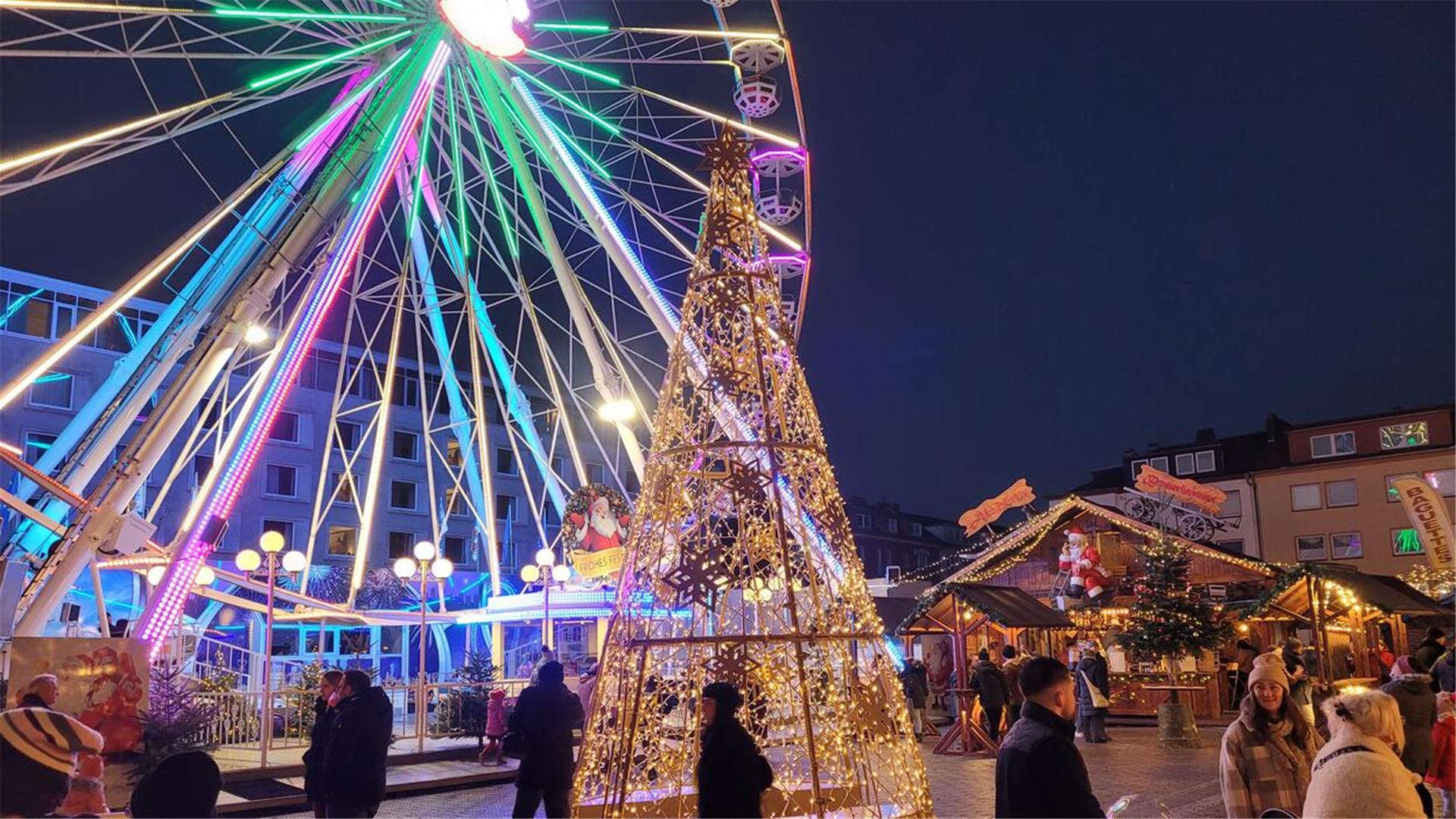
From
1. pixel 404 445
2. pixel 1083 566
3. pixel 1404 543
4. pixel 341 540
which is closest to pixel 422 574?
pixel 1083 566

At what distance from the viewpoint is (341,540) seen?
4500cm

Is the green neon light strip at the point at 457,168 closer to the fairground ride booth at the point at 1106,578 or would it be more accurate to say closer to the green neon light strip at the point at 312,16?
the green neon light strip at the point at 312,16

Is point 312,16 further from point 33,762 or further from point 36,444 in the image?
point 36,444

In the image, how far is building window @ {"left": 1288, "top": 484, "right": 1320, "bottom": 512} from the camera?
4203cm

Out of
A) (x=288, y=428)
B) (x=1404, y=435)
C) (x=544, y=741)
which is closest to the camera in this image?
(x=544, y=741)

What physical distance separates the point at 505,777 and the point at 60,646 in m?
6.11

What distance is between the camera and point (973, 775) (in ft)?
48.6

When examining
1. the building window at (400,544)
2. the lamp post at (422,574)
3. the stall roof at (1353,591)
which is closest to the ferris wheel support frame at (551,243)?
the lamp post at (422,574)

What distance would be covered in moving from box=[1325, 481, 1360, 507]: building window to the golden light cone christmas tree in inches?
1574

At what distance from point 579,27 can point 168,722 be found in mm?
12100

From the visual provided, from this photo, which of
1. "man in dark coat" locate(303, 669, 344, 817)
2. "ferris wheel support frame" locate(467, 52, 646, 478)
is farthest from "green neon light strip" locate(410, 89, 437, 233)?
"man in dark coat" locate(303, 669, 344, 817)

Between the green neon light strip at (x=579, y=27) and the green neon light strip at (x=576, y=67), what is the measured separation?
17.7 inches

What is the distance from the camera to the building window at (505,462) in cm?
5194

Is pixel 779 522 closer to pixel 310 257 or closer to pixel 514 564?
Answer: pixel 310 257
